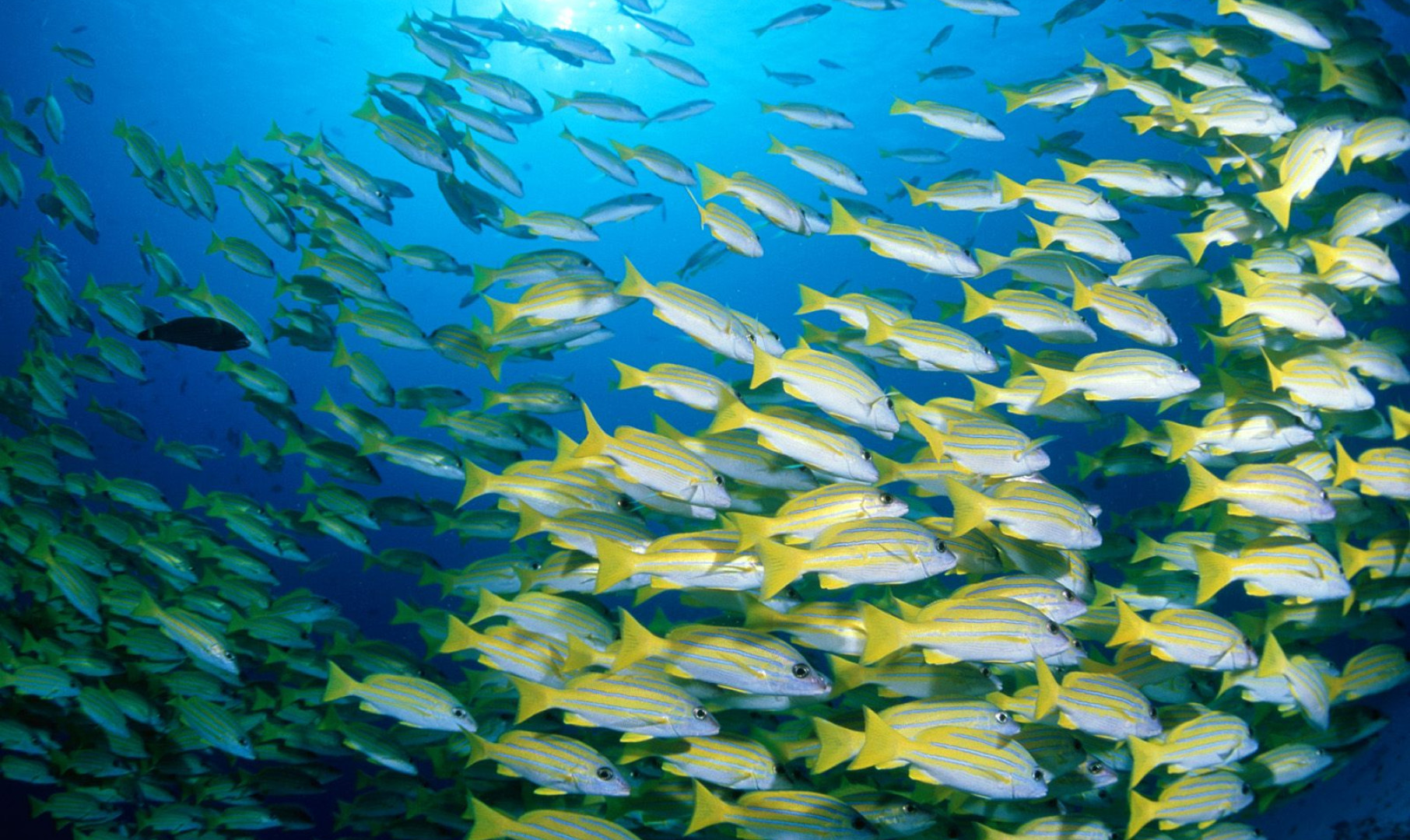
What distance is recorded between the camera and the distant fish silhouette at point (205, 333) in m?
4.97

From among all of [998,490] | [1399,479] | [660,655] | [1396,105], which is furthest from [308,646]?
[1396,105]

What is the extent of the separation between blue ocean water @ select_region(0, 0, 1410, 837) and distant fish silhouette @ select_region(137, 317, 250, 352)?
6.47 ft

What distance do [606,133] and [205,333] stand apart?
112 ft

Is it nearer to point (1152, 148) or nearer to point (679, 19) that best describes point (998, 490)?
point (679, 19)

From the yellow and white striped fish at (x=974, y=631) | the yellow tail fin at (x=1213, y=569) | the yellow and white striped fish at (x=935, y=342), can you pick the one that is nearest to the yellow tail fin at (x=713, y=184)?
the yellow and white striped fish at (x=935, y=342)

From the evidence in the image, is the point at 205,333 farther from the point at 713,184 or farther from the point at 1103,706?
the point at 1103,706

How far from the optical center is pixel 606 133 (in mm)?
36406

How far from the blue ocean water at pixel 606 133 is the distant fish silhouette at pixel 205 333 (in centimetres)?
197

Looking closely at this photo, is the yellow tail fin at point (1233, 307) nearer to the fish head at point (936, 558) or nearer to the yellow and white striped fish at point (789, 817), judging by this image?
the fish head at point (936, 558)

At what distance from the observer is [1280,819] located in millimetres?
5719

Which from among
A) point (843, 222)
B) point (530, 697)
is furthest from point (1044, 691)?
point (843, 222)

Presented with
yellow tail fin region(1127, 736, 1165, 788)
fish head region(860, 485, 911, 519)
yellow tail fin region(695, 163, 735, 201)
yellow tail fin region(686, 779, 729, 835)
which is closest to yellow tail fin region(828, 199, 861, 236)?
yellow tail fin region(695, 163, 735, 201)

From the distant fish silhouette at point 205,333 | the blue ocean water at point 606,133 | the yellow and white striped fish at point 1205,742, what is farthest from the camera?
the blue ocean water at point 606,133

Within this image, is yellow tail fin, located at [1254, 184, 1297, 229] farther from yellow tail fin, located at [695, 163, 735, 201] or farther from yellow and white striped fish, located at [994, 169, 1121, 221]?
yellow tail fin, located at [695, 163, 735, 201]
